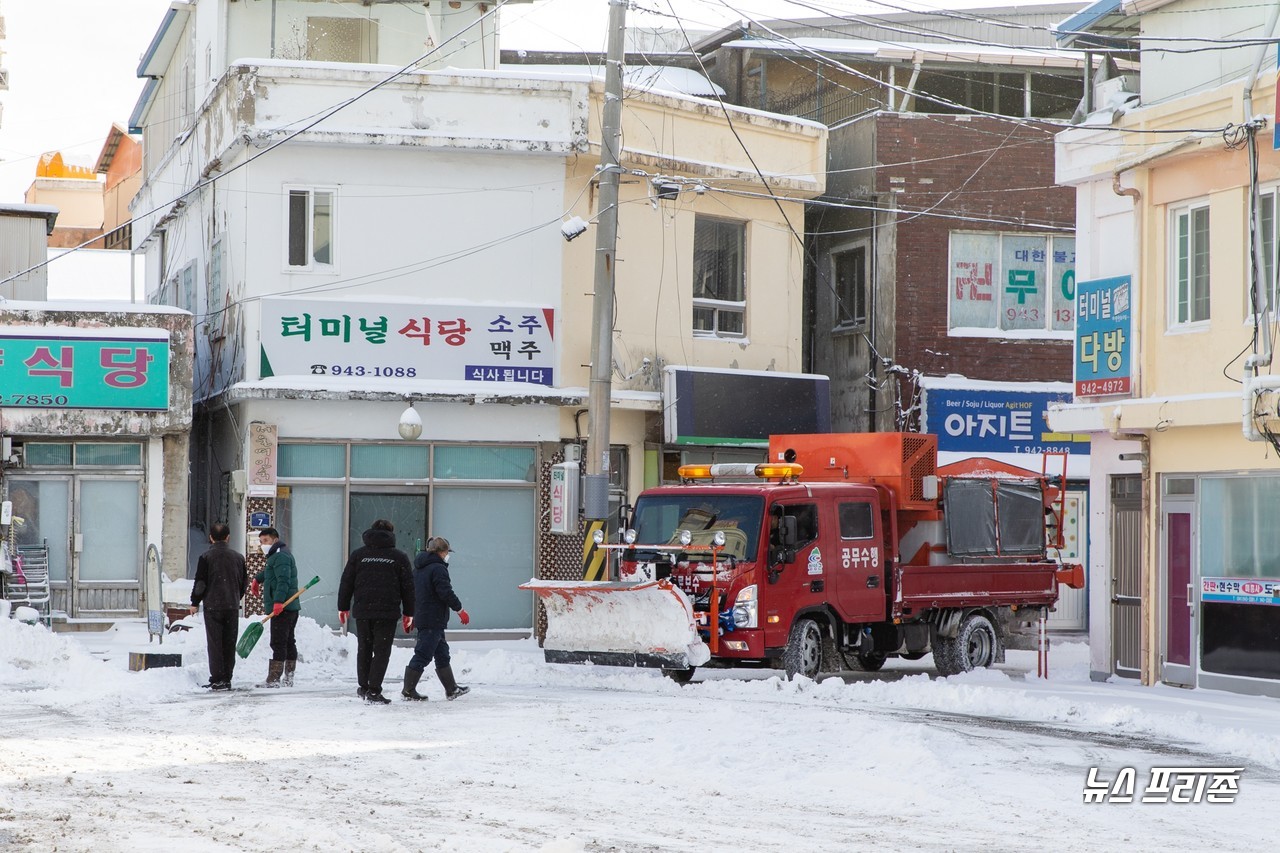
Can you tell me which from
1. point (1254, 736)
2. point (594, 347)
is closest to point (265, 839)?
point (1254, 736)

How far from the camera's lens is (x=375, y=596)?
15.7 meters

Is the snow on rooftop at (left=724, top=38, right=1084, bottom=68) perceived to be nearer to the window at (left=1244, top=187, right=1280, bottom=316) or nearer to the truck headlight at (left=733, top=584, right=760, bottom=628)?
the window at (left=1244, top=187, right=1280, bottom=316)

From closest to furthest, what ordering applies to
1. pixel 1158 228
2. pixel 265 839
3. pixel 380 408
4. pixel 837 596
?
pixel 265 839 → pixel 837 596 → pixel 1158 228 → pixel 380 408

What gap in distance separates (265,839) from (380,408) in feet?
49.1

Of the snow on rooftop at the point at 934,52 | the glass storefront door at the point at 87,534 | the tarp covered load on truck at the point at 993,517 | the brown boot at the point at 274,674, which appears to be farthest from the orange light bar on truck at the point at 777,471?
the snow on rooftop at the point at 934,52

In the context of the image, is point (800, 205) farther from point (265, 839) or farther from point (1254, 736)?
point (265, 839)

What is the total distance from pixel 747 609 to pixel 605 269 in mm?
5039

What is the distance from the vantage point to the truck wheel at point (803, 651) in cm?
1741

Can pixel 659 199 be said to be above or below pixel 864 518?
above

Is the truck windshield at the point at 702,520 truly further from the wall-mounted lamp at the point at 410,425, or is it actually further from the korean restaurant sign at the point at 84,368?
the korean restaurant sign at the point at 84,368

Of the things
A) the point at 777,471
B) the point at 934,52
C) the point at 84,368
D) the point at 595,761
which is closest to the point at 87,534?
the point at 84,368

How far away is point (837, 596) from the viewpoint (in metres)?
17.8

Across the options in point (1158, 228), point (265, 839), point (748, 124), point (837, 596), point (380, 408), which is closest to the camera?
point (265, 839)

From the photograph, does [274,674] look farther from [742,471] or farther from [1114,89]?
[1114,89]
